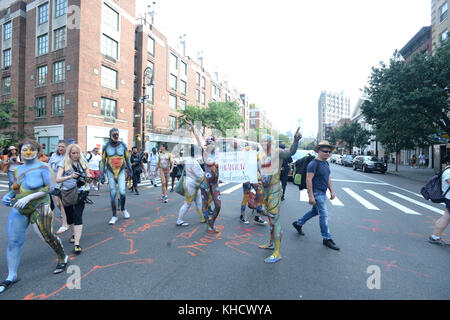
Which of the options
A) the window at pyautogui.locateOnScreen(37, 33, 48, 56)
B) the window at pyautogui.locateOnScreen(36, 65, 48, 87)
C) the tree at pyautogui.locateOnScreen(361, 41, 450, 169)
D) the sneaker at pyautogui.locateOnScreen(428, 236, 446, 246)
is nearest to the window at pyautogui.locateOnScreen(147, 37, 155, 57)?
the window at pyautogui.locateOnScreen(37, 33, 48, 56)

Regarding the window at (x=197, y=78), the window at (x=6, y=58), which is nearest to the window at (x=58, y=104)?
the window at (x=6, y=58)

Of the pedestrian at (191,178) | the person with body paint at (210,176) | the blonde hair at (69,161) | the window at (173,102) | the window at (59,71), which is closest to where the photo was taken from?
the blonde hair at (69,161)

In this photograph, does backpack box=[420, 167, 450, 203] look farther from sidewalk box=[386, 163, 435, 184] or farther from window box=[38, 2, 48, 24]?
window box=[38, 2, 48, 24]

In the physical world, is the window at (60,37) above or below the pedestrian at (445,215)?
above

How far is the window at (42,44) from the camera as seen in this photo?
24.2 meters

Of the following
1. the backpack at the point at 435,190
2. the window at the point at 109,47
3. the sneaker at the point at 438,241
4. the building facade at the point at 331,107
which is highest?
the building facade at the point at 331,107

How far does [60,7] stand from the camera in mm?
23172

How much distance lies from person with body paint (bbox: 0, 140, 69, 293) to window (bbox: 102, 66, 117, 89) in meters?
24.0

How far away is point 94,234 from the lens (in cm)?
486

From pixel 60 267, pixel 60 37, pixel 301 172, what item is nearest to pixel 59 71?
pixel 60 37

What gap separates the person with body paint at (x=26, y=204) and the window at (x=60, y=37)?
83.5 ft

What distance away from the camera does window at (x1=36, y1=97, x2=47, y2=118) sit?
79.1ft

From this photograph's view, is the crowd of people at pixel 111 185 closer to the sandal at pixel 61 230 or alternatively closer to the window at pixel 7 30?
the sandal at pixel 61 230
